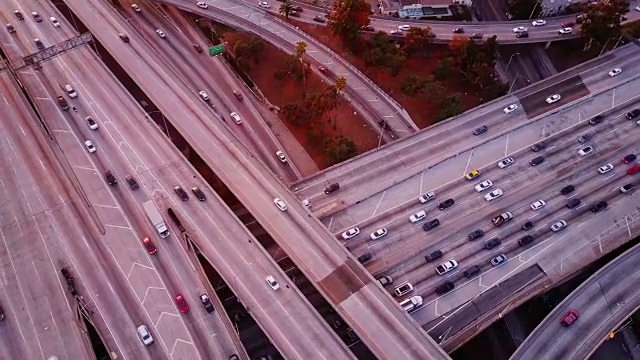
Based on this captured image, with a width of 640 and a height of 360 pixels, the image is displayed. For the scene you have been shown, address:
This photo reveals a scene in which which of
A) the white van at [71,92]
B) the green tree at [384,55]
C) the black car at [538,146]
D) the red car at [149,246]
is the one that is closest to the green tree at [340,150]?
the green tree at [384,55]

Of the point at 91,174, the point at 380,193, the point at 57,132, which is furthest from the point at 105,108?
the point at 380,193

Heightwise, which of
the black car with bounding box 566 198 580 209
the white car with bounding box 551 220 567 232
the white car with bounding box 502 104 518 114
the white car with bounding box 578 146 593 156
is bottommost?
the white car with bounding box 551 220 567 232

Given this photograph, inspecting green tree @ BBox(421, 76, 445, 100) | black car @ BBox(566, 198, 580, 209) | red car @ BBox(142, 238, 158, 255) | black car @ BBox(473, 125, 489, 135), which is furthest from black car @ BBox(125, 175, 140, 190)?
black car @ BBox(566, 198, 580, 209)

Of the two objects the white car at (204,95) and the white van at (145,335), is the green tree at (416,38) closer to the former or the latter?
the white car at (204,95)

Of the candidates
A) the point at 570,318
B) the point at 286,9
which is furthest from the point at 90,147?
the point at 570,318

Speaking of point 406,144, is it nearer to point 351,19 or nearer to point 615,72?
point 351,19

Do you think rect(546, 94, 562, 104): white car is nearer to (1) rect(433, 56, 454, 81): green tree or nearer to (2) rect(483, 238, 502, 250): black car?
(1) rect(433, 56, 454, 81): green tree
